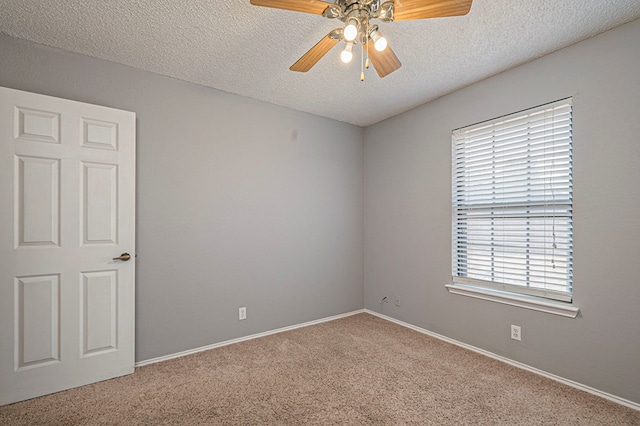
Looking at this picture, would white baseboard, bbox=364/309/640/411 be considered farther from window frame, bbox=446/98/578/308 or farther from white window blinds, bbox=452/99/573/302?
white window blinds, bbox=452/99/573/302

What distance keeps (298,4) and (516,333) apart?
116 inches

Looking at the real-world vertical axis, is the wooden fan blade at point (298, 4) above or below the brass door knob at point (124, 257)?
above

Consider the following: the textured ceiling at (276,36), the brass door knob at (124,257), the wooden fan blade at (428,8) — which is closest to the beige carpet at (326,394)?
the brass door knob at (124,257)

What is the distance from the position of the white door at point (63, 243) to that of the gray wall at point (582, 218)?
9.69ft

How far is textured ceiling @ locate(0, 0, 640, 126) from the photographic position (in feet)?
6.40

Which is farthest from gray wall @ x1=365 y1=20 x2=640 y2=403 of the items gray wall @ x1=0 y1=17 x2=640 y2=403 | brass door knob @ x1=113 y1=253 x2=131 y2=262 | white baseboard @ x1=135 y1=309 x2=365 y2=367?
brass door knob @ x1=113 y1=253 x2=131 y2=262

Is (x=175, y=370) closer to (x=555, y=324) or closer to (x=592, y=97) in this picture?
(x=555, y=324)

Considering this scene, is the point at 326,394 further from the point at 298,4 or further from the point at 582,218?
the point at 298,4

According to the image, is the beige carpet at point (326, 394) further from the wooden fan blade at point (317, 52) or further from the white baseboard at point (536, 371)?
the wooden fan blade at point (317, 52)

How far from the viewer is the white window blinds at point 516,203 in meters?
2.42

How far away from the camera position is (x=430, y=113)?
3.41 metres

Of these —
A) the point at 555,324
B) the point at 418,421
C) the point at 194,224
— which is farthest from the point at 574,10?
the point at 194,224

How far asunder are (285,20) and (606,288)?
2906 mm

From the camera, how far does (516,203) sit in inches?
105
